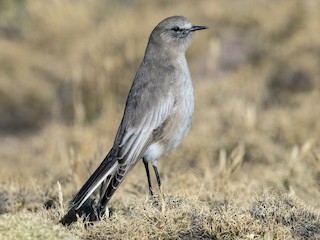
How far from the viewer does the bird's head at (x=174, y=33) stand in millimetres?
6578

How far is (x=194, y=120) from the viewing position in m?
11.9

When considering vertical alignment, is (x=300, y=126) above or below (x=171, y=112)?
below

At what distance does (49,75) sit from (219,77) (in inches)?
162

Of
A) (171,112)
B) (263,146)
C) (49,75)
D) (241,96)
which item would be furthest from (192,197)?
(49,75)

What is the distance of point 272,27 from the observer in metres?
16.4

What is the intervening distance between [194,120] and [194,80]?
8.66 feet

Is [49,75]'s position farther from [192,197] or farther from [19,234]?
[19,234]

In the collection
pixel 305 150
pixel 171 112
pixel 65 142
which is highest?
pixel 171 112

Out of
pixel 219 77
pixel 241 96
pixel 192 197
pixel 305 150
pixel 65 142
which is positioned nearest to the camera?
pixel 192 197

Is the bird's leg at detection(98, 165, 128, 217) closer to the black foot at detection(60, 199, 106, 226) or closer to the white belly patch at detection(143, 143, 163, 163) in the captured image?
the black foot at detection(60, 199, 106, 226)

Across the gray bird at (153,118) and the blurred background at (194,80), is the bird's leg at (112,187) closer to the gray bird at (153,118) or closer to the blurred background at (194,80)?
the gray bird at (153,118)

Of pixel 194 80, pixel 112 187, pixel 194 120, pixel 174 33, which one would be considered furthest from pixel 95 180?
pixel 194 80

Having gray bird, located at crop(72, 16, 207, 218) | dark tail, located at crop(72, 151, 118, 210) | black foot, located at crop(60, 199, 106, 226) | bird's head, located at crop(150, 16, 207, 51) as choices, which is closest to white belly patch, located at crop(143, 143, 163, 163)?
gray bird, located at crop(72, 16, 207, 218)

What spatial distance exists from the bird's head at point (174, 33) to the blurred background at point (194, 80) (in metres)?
1.67
